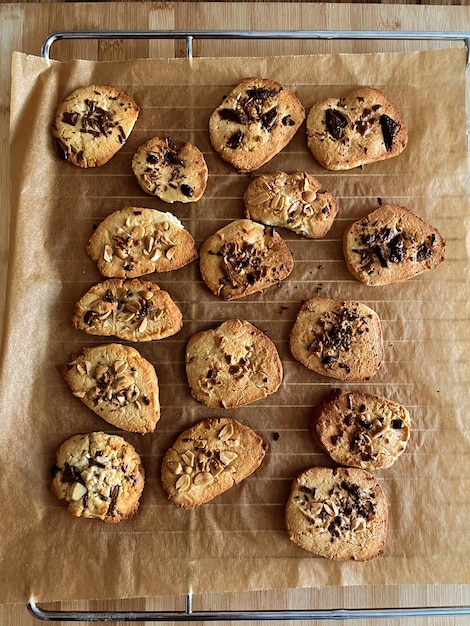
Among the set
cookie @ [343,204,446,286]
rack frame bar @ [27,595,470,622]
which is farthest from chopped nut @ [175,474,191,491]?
cookie @ [343,204,446,286]

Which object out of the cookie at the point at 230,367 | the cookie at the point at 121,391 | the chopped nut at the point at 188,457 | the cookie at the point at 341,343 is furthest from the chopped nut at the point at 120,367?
the cookie at the point at 341,343

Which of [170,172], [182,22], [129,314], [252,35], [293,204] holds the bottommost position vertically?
[129,314]

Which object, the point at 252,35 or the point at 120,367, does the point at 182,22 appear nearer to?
the point at 252,35

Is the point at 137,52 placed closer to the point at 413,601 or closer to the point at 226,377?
the point at 226,377

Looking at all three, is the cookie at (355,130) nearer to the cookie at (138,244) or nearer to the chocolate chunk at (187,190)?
the chocolate chunk at (187,190)

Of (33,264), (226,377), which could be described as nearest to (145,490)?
(226,377)

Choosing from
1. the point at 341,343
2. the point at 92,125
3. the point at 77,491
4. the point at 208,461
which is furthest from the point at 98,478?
the point at 92,125
